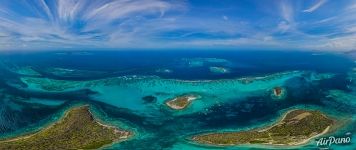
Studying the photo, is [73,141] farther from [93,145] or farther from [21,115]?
[21,115]

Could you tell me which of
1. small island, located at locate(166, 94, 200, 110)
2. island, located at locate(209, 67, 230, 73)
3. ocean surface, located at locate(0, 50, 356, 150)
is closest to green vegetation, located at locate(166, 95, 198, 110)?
small island, located at locate(166, 94, 200, 110)

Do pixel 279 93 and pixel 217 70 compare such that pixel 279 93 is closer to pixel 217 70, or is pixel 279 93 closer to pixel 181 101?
pixel 181 101

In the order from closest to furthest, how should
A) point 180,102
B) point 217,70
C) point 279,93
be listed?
point 180,102 < point 279,93 < point 217,70

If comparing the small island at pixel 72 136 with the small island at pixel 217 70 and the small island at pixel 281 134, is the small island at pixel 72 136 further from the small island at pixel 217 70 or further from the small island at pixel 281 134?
the small island at pixel 217 70

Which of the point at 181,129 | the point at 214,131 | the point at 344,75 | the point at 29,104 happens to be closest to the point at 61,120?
the point at 29,104

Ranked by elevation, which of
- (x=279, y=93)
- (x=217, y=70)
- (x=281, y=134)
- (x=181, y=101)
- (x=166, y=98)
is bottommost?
(x=281, y=134)

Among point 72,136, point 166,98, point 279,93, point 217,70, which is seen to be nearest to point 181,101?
point 166,98
